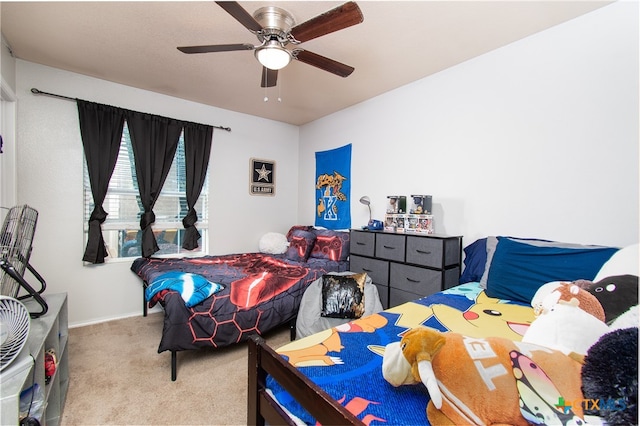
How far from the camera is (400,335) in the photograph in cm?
135

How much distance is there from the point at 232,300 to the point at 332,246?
142 cm

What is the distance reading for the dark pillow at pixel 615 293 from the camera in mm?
1108

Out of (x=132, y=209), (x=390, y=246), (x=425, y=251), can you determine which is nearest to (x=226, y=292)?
(x=390, y=246)

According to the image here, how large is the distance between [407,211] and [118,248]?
3138 millimetres

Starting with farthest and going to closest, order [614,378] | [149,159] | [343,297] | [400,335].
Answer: [149,159] → [343,297] → [400,335] → [614,378]

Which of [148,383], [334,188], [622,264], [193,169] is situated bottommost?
[148,383]

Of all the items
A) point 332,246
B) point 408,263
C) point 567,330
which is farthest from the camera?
point 332,246

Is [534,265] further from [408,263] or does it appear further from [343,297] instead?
[343,297]

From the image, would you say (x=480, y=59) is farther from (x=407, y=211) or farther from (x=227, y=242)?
(x=227, y=242)

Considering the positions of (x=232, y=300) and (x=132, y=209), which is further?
(x=132, y=209)

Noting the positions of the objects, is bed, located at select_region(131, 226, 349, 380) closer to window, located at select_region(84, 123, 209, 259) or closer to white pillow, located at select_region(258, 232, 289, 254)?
window, located at select_region(84, 123, 209, 259)

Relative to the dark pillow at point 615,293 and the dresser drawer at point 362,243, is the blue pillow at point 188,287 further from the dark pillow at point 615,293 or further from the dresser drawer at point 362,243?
Answer: the dark pillow at point 615,293

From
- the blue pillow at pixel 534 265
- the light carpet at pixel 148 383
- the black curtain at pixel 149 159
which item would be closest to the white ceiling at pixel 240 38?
the black curtain at pixel 149 159

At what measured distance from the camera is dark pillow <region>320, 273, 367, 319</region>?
235cm
